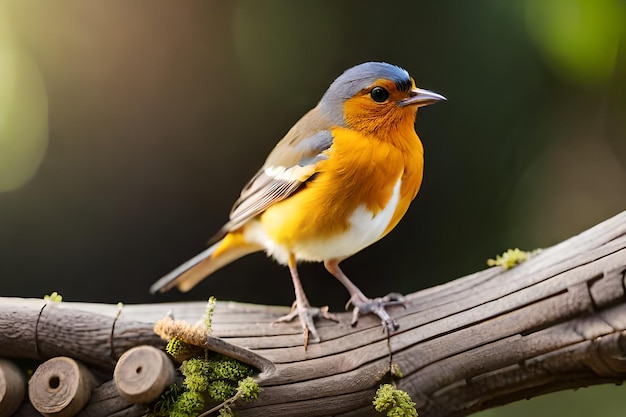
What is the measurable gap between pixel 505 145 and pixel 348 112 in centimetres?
90

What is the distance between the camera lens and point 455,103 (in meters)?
2.12

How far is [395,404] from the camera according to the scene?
52.2 inches

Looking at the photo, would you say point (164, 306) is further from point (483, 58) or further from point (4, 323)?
point (483, 58)

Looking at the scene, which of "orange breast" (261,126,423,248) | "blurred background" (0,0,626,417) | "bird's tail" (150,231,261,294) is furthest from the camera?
"blurred background" (0,0,626,417)

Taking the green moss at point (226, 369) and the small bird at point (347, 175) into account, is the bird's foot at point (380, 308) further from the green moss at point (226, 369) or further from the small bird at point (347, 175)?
the green moss at point (226, 369)

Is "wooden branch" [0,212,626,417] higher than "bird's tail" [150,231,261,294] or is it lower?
lower

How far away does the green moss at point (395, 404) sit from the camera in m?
1.32

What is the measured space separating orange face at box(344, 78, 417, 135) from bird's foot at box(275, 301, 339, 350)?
48 centimetres

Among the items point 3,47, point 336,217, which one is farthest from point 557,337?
point 3,47

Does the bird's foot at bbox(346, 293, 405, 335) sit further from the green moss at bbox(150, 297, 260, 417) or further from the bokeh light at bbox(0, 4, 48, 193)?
the bokeh light at bbox(0, 4, 48, 193)

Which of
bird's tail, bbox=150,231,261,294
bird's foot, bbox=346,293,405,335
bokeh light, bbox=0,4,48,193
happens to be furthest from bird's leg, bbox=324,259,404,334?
bokeh light, bbox=0,4,48,193

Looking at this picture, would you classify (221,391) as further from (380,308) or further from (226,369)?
(380,308)

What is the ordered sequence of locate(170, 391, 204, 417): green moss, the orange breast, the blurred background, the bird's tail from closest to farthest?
locate(170, 391, 204, 417): green moss
the orange breast
the bird's tail
the blurred background

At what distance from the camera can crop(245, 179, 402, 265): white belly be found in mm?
1475
